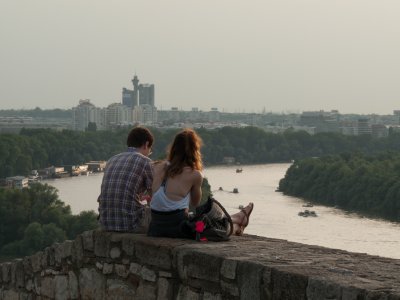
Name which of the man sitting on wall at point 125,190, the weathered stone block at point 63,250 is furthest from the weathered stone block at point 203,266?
the weathered stone block at point 63,250

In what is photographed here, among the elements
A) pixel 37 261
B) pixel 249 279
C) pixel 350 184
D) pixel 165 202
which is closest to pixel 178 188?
pixel 165 202

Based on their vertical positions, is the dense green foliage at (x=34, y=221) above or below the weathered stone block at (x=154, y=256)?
below

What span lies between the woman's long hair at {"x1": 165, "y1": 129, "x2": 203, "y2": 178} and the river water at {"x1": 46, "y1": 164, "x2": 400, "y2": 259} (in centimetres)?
2702

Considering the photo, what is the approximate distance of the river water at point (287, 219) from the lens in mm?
37050

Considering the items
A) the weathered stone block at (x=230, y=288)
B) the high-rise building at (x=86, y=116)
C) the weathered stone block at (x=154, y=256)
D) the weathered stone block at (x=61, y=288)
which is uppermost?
the weathered stone block at (x=154, y=256)

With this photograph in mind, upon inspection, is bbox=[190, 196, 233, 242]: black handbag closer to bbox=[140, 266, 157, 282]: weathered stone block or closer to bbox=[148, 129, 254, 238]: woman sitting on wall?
bbox=[148, 129, 254, 238]: woman sitting on wall

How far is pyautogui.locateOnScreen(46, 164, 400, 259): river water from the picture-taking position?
3705 cm

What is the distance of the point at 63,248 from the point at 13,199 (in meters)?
33.2

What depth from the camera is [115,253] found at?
19.2ft

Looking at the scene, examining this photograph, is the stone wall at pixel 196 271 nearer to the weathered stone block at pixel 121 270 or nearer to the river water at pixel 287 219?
the weathered stone block at pixel 121 270

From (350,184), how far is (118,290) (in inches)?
2034

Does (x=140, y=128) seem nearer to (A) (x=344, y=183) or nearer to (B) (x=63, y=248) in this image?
(B) (x=63, y=248)

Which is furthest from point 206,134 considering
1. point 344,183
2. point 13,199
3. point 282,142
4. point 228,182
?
point 13,199

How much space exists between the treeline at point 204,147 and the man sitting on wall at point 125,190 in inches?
2671
